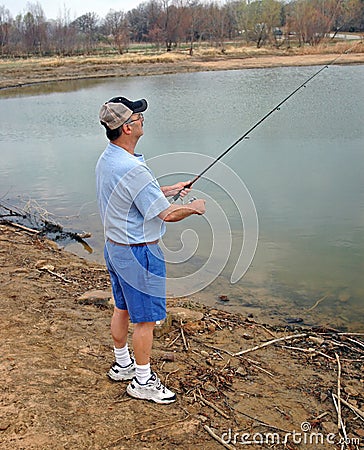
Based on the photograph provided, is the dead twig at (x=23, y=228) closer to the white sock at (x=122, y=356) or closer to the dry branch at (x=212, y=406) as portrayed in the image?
the white sock at (x=122, y=356)

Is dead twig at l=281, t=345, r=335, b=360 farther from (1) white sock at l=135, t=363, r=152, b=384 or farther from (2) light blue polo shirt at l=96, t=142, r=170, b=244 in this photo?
(2) light blue polo shirt at l=96, t=142, r=170, b=244

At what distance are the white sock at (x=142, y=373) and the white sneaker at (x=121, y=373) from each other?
15cm

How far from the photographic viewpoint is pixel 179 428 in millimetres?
2463

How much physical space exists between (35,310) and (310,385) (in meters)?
2.00

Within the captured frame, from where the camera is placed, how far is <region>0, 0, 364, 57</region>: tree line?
143 ft

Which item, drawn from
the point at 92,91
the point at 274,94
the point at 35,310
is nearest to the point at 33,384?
the point at 35,310

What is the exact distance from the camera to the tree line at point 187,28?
143 feet

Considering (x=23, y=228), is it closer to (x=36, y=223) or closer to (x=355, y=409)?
(x=36, y=223)

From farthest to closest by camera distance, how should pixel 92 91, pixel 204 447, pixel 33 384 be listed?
pixel 92 91 < pixel 33 384 < pixel 204 447

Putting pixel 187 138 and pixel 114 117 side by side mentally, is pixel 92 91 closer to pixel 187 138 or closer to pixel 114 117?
pixel 187 138

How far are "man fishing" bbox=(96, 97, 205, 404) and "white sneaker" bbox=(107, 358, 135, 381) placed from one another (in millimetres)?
157

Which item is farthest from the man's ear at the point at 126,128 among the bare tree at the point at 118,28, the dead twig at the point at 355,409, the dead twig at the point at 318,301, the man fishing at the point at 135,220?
the bare tree at the point at 118,28

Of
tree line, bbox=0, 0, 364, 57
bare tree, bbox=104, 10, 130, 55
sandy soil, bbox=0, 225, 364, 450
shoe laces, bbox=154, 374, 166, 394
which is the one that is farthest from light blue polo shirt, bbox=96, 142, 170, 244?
bare tree, bbox=104, 10, 130, 55

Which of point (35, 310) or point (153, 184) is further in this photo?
point (35, 310)
